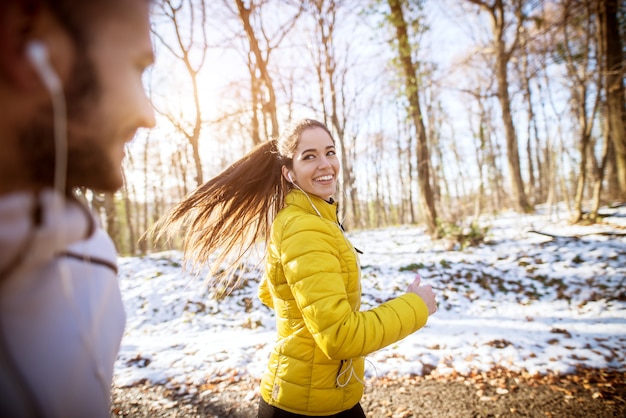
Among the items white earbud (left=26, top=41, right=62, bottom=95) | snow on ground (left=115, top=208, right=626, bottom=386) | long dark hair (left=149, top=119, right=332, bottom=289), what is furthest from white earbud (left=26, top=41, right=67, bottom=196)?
snow on ground (left=115, top=208, right=626, bottom=386)

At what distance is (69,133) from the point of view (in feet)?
1.98

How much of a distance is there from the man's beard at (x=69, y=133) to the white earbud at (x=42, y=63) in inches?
1.9

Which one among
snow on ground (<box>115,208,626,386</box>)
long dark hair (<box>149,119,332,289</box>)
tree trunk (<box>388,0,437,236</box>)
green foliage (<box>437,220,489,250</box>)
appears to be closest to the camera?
long dark hair (<box>149,119,332,289</box>)

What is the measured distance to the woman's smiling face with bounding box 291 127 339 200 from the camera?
1774 millimetres

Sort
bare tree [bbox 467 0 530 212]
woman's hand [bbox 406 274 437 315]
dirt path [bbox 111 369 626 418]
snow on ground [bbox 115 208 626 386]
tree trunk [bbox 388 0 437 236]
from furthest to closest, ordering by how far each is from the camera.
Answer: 1. bare tree [bbox 467 0 530 212]
2. tree trunk [bbox 388 0 437 236]
3. snow on ground [bbox 115 208 626 386]
4. dirt path [bbox 111 369 626 418]
5. woman's hand [bbox 406 274 437 315]

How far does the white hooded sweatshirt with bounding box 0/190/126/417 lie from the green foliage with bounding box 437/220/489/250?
9060 mm

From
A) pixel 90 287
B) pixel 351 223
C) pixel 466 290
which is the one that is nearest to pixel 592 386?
pixel 466 290

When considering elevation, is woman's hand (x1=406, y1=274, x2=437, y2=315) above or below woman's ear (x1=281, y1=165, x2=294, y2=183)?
below

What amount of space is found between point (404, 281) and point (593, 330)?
11.1 feet

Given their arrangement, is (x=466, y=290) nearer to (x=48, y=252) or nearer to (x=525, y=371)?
(x=525, y=371)

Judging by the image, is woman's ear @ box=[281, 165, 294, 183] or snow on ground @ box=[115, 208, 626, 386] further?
snow on ground @ box=[115, 208, 626, 386]

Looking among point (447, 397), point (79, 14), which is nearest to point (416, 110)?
point (447, 397)

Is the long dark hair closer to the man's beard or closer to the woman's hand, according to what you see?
the woman's hand

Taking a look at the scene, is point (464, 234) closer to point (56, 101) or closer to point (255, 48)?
point (255, 48)
